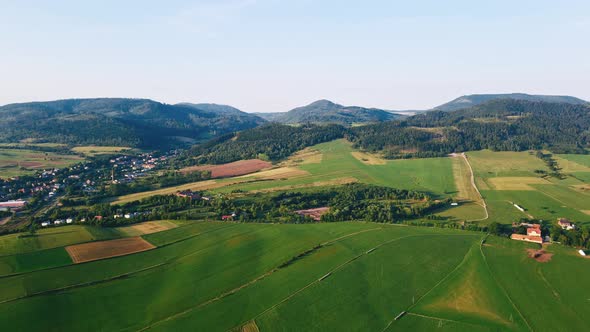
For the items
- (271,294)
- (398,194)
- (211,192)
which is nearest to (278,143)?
(211,192)

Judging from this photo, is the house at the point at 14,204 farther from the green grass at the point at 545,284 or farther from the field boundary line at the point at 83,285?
the green grass at the point at 545,284

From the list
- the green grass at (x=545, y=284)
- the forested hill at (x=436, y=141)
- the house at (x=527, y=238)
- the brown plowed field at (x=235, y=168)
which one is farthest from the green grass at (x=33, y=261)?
the forested hill at (x=436, y=141)

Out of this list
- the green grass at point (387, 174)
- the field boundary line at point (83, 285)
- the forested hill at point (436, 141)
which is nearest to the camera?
the field boundary line at point (83, 285)

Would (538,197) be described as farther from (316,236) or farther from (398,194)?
(316,236)

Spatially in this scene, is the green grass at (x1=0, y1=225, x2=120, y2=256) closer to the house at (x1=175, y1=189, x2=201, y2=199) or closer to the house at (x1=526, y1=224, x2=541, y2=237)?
the house at (x1=175, y1=189, x2=201, y2=199)

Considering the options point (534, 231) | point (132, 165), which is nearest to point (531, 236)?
point (534, 231)
